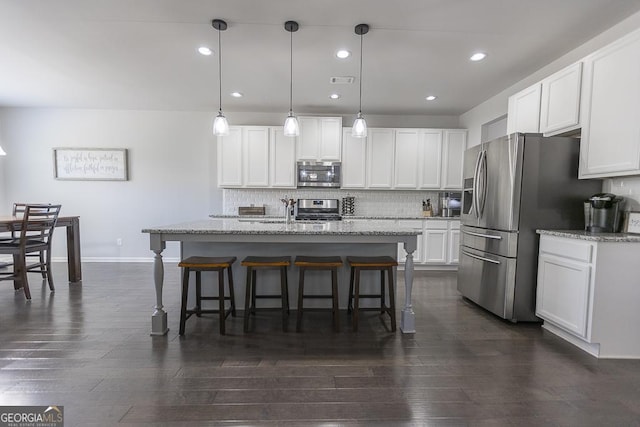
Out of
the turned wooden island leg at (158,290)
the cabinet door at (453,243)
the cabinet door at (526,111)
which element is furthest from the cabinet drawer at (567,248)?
the turned wooden island leg at (158,290)

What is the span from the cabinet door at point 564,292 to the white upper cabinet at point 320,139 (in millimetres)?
3311

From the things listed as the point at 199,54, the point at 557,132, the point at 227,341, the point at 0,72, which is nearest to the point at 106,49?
the point at 199,54

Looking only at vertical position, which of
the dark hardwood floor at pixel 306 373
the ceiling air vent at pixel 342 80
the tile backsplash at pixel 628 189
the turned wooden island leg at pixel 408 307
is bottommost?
the dark hardwood floor at pixel 306 373

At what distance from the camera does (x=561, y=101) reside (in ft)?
8.95

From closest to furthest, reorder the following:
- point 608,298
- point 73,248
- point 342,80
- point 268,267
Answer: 1. point 608,298
2. point 268,267
3. point 342,80
4. point 73,248

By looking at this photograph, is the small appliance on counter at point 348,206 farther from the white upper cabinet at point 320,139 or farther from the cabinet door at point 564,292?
the cabinet door at point 564,292

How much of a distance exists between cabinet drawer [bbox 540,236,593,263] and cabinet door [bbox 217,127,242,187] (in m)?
4.26

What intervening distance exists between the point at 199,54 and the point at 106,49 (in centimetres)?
93

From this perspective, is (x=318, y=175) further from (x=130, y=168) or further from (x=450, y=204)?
(x=130, y=168)

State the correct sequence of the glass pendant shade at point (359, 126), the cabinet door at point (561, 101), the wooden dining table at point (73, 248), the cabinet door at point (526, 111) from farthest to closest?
the wooden dining table at point (73, 248) → the cabinet door at point (526, 111) → the glass pendant shade at point (359, 126) → the cabinet door at point (561, 101)

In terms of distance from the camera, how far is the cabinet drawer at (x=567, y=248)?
7.23 feet

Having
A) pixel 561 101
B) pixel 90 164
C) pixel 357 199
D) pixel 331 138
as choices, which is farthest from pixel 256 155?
pixel 561 101

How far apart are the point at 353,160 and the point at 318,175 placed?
0.66 m

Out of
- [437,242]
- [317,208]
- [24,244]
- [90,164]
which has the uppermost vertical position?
[90,164]
